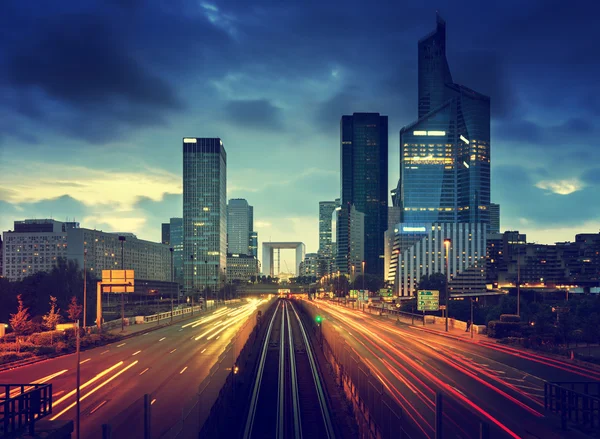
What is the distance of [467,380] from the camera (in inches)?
1227

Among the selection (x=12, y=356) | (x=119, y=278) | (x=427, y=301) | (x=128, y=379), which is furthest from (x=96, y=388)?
(x=427, y=301)

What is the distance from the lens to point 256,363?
48000mm

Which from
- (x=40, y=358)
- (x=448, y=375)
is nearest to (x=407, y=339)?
(x=448, y=375)

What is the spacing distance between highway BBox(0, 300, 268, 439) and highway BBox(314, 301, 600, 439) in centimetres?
1062

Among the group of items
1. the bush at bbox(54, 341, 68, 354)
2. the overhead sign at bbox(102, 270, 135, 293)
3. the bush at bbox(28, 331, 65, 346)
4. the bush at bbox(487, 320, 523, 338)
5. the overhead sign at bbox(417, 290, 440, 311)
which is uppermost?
the overhead sign at bbox(102, 270, 135, 293)

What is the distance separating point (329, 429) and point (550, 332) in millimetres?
37744

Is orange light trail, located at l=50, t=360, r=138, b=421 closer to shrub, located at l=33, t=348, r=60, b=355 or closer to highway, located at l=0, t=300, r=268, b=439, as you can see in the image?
highway, located at l=0, t=300, r=268, b=439

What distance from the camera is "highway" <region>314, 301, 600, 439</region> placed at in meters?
19.8

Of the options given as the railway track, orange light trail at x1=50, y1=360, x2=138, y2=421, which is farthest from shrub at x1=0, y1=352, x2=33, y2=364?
the railway track

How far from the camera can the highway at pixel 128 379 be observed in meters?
22.1

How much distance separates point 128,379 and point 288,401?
11.1 metres

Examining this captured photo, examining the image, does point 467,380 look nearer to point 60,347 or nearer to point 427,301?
point 60,347

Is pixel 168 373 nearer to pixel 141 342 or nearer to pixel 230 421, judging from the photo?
pixel 230 421

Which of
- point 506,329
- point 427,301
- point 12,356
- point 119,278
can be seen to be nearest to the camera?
point 12,356
